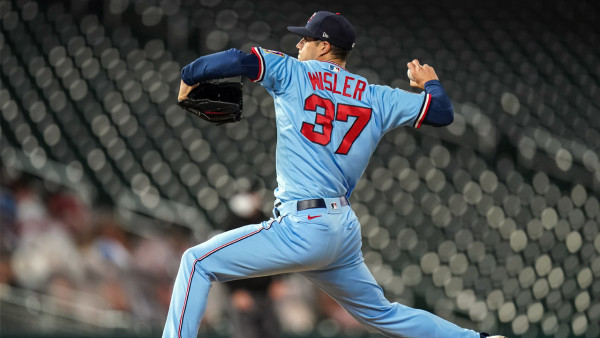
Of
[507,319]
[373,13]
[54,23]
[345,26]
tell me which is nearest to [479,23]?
[373,13]

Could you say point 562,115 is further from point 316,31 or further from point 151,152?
point 316,31

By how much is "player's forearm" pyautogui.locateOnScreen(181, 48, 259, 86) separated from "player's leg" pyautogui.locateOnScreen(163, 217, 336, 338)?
0.49 metres

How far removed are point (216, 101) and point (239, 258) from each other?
55 cm

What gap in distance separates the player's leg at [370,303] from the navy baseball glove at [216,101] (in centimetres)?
59

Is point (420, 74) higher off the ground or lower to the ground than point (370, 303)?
higher

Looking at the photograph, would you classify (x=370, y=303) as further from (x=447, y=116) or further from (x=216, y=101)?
(x=216, y=101)

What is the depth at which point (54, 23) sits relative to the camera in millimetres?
7332

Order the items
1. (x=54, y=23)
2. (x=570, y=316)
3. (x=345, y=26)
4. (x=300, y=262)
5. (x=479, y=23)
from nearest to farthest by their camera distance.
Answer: (x=300, y=262)
(x=345, y=26)
(x=570, y=316)
(x=54, y=23)
(x=479, y=23)

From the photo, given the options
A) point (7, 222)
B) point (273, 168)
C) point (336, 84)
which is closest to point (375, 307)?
point (336, 84)

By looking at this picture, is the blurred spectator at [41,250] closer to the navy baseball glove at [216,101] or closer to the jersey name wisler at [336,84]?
the navy baseball glove at [216,101]

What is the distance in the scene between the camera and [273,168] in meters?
6.77

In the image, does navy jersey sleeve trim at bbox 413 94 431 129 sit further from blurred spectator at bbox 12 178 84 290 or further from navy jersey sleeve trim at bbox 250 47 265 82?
blurred spectator at bbox 12 178 84 290

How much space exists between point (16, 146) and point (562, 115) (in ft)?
14.7

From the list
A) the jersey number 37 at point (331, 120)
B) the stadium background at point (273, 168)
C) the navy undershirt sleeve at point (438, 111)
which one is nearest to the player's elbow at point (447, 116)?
the navy undershirt sleeve at point (438, 111)
